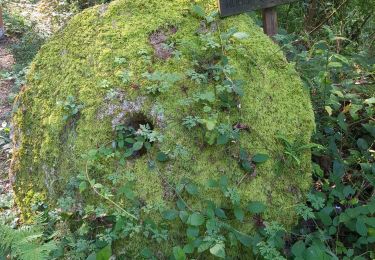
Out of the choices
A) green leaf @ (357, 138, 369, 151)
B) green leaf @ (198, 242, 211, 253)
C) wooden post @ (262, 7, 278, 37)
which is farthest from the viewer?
wooden post @ (262, 7, 278, 37)

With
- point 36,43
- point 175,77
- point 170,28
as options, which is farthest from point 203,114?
point 36,43

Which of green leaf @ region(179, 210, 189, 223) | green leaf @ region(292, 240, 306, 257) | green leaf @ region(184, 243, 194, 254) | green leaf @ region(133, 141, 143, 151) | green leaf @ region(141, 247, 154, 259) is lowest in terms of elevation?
green leaf @ region(292, 240, 306, 257)

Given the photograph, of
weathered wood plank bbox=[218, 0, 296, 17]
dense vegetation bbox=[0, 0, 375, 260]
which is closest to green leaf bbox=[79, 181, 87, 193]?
dense vegetation bbox=[0, 0, 375, 260]

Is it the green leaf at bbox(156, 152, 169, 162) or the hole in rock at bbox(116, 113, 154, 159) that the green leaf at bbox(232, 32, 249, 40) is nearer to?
the hole in rock at bbox(116, 113, 154, 159)

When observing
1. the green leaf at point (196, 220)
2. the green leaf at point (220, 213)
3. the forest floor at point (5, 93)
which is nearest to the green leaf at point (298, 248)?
the green leaf at point (220, 213)

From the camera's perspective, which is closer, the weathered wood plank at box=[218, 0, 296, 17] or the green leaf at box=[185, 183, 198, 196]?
the green leaf at box=[185, 183, 198, 196]

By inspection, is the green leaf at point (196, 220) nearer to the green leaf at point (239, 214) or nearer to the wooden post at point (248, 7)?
the green leaf at point (239, 214)

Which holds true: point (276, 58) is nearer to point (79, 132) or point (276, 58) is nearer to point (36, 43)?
point (79, 132)

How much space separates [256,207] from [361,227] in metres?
0.68

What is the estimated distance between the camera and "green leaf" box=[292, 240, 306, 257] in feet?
8.11

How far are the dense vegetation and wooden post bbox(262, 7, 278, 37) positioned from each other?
16 centimetres

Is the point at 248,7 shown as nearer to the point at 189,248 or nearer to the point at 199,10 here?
the point at 199,10

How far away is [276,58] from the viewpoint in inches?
122

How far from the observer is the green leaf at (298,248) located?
8.11 ft
